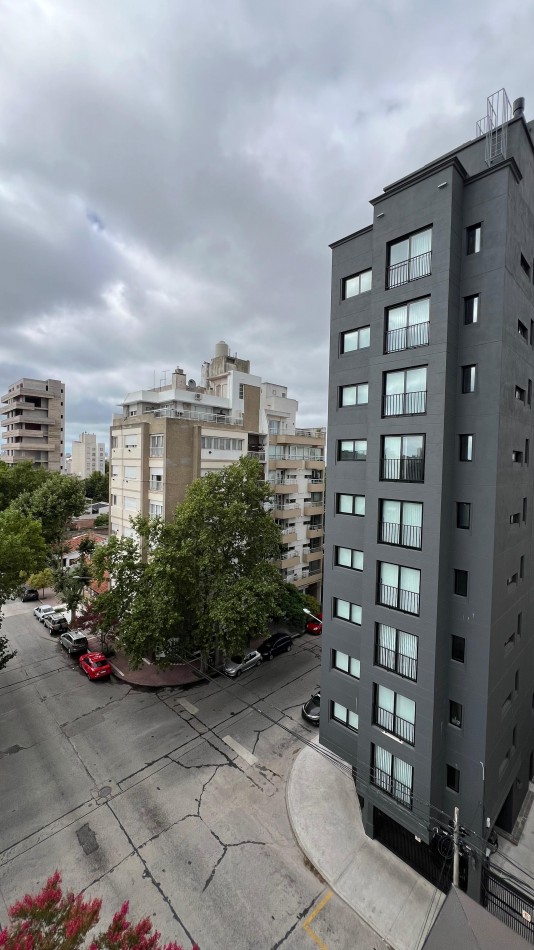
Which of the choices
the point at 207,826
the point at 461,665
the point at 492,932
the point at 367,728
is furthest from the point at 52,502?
the point at 492,932

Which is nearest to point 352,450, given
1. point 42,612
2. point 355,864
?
point 355,864

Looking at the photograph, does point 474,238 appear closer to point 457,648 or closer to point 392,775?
point 457,648

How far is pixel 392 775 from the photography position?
38.9ft

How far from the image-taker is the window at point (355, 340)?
13.0 meters

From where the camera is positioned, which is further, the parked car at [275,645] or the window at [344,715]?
the parked car at [275,645]

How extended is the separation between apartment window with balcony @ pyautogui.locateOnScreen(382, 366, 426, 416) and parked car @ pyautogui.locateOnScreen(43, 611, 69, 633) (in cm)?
2676

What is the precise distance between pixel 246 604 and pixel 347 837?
29.4 ft

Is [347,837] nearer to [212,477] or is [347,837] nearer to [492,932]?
[492,932]

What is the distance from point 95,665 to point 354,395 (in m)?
19.9

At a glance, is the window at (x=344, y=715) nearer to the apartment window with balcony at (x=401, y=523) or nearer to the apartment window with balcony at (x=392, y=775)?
the apartment window with balcony at (x=392, y=775)

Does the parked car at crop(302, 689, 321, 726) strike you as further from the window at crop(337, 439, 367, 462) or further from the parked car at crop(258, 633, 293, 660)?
the window at crop(337, 439, 367, 462)

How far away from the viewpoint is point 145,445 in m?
27.0

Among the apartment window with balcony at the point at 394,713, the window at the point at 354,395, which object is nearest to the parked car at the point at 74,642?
the apartment window with balcony at the point at 394,713

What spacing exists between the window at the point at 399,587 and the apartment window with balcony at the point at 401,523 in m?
0.73
